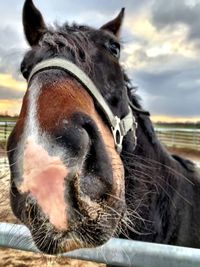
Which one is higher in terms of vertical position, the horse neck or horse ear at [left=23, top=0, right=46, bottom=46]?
horse ear at [left=23, top=0, right=46, bottom=46]

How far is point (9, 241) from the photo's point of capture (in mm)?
1842

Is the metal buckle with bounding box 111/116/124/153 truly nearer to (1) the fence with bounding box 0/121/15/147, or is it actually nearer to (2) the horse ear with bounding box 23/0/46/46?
(1) the fence with bounding box 0/121/15/147

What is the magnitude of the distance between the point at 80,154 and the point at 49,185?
0.19m

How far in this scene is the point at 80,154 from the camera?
→ 5.39 feet

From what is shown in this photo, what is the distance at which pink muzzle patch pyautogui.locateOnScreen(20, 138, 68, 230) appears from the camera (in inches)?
62.1

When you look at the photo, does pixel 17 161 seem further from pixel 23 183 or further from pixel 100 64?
pixel 100 64

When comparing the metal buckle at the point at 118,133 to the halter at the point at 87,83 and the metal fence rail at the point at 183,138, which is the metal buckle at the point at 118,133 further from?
the metal fence rail at the point at 183,138

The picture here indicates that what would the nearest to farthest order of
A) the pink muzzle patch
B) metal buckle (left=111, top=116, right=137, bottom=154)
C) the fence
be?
the pink muzzle patch, metal buckle (left=111, top=116, right=137, bottom=154), the fence

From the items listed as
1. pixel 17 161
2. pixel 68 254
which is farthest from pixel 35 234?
pixel 17 161

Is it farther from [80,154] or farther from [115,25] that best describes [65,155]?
[115,25]

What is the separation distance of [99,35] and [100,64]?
0.95ft

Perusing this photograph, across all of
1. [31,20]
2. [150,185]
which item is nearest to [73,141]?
[150,185]

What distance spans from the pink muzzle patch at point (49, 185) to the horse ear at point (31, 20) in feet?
5.36

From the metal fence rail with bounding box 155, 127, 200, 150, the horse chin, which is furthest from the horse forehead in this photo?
the metal fence rail with bounding box 155, 127, 200, 150
